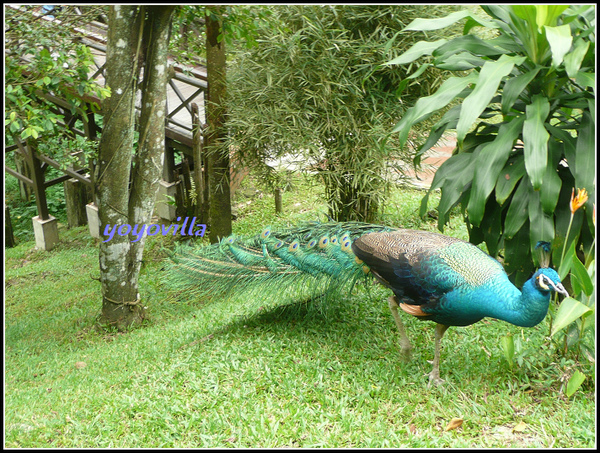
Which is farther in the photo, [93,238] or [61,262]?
[93,238]

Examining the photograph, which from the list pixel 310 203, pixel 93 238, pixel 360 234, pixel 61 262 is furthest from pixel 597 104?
pixel 93 238

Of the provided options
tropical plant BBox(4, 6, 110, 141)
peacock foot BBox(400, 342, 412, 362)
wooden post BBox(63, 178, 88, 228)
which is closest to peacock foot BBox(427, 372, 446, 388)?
peacock foot BBox(400, 342, 412, 362)

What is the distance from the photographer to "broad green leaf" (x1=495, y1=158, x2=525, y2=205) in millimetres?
3111

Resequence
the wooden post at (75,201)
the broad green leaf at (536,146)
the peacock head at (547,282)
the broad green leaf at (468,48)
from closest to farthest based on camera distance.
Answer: the peacock head at (547,282) < the broad green leaf at (536,146) < the broad green leaf at (468,48) < the wooden post at (75,201)

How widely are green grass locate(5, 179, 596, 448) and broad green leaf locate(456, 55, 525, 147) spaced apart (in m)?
1.41

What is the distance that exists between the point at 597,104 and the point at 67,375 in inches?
157

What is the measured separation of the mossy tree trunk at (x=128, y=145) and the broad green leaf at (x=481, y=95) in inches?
99.4

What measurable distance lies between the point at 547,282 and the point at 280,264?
180 centimetres

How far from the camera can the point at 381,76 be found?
197 inches

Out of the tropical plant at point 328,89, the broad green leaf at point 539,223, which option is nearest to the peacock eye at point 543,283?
the broad green leaf at point 539,223

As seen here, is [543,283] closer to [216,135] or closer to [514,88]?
[514,88]

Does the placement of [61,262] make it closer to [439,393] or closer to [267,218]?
[267,218]

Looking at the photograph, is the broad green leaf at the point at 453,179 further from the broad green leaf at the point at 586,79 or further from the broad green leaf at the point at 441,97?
the broad green leaf at the point at 586,79

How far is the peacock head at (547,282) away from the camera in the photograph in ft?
8.08
